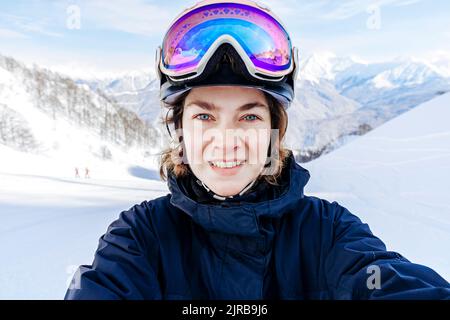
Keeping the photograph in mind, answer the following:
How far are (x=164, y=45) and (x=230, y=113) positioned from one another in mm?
653

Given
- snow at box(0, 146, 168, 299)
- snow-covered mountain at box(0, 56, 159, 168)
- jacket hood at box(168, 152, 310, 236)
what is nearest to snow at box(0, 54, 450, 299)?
snow at box(0, 146, 168, 299)

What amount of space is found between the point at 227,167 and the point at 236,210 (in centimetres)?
20

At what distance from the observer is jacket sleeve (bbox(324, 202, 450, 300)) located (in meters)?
1.38

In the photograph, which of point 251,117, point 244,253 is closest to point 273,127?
point 251,117

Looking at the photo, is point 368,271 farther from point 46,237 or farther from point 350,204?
point 350,204

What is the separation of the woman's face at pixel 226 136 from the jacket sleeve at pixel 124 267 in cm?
36

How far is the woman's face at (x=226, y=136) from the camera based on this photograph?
163cm

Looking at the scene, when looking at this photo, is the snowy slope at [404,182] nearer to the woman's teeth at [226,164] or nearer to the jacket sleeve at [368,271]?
the jacket sleeve at [368,271]

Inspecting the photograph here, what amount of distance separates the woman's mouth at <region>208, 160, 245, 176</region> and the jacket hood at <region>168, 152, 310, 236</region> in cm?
14

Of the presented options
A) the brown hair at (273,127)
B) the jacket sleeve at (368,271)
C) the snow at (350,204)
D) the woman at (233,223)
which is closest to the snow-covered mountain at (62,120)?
the snow at (350,204)

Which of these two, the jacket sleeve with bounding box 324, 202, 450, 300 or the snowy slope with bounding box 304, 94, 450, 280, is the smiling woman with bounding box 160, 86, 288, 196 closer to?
the jacket sleeve with bounding box 324, 202, 450, 300

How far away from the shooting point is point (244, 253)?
162 centimetres
